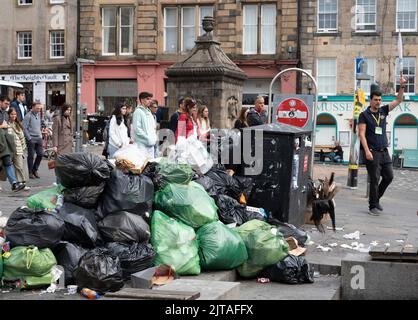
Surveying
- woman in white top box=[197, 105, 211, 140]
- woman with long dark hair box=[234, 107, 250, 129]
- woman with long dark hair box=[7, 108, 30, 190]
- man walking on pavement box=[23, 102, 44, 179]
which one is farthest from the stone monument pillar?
man walking on pavement box=[23, 102, 44, 179]

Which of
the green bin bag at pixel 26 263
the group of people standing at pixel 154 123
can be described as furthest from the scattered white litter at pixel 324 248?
the green bin bag at pixel 26 263

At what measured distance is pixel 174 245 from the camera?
6.82 m

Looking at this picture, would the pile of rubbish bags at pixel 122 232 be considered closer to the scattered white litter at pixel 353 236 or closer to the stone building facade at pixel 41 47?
the scattered white litter at pixel 353 236

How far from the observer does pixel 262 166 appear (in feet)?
30.2

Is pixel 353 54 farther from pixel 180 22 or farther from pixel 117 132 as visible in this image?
pixel 117 132

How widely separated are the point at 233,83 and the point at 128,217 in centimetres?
793

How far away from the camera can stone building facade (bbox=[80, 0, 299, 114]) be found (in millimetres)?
36188

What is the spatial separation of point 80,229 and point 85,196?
1.51ft

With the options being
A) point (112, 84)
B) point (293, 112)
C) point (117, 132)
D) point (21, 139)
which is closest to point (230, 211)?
point (293, 112)

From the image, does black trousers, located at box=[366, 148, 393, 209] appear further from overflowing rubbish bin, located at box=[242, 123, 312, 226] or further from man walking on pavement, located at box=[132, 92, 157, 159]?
man walking on pavement, located at box=[132, 92, 157, 159]

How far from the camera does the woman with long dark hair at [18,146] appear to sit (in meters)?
13.5
